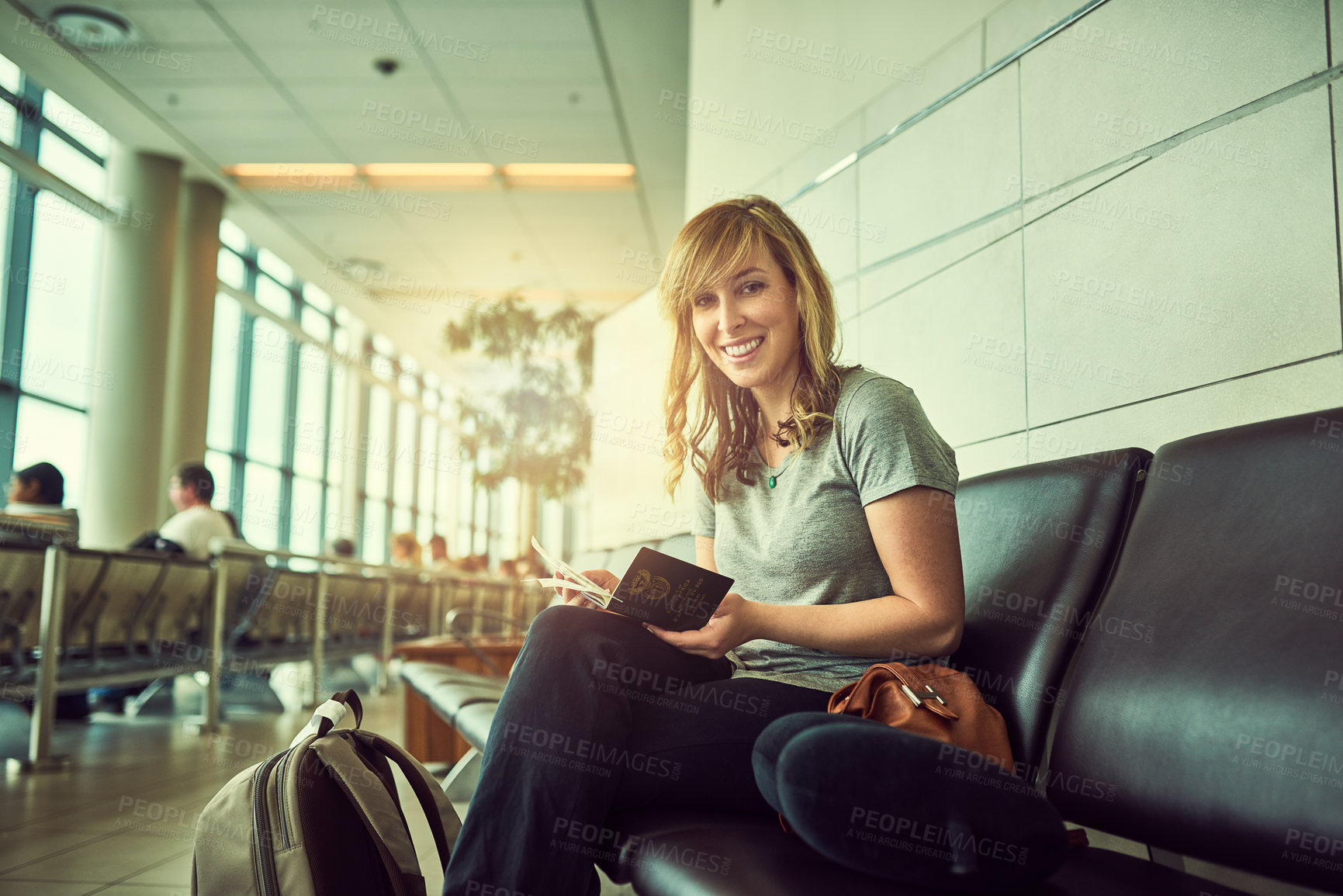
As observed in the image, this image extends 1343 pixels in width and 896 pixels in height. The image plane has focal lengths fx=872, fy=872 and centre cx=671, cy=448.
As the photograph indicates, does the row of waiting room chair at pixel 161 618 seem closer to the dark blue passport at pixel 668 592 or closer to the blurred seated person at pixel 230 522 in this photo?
the blurred seated person at pixel 230 522

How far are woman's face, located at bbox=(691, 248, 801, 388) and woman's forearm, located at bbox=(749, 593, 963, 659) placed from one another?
41cm

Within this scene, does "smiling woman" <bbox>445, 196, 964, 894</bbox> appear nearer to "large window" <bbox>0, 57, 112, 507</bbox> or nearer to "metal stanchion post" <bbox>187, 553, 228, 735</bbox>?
"metal stanchion post" <bbox>187, 553, 228, 735</bbox>

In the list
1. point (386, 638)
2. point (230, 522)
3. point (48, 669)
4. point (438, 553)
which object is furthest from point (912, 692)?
point (438, 553)

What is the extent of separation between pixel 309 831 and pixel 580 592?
18.0 inches

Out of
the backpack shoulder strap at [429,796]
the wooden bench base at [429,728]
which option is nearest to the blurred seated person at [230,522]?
the wooden bench base at [429,728]

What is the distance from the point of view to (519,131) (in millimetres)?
6746

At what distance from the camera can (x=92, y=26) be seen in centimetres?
541

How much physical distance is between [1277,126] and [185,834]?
276cm

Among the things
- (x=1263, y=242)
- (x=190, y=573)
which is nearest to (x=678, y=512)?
(x=190, y=573)

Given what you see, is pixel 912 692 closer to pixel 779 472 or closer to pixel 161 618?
pixel 779 472

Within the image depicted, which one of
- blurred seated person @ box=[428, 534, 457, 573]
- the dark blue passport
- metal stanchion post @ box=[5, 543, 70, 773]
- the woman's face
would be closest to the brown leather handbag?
the dark blue passport

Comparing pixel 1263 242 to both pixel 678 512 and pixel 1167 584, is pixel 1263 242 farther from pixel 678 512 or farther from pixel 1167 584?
pixel 678 512

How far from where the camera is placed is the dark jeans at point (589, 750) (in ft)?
3.17

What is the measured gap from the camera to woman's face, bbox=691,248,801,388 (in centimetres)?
138
